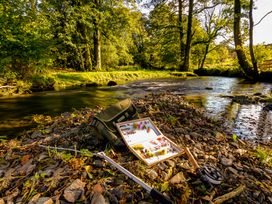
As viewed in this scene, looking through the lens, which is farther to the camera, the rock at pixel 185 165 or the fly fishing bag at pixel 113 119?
the fly fishing bag at pixel 113 119

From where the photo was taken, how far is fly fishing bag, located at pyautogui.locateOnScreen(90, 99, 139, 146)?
11.4 ft

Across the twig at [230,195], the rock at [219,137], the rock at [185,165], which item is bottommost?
the rock at [219,137]

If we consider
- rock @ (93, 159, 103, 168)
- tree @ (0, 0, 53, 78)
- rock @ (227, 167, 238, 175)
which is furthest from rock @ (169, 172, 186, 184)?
tree @ (0, 0, 53, 78)

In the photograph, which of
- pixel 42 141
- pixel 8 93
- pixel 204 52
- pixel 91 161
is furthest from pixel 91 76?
pixel 204 52

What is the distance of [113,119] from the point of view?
3875 mm

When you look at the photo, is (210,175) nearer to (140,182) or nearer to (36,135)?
(140,182)

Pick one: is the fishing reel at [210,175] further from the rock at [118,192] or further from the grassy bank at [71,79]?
the grassy bank at [71,79]

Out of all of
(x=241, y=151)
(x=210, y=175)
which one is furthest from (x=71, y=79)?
(x=210, y=175)

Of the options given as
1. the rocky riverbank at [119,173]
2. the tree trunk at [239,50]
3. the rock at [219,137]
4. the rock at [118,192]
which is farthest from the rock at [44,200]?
the tree trunk at [239,50]

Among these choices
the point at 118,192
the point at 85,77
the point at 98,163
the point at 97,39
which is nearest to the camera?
the point at 118,192

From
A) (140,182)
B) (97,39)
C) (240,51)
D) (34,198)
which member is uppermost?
(97,39)

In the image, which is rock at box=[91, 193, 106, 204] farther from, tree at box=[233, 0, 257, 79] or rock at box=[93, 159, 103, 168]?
tree at box=[233, 0, 257, 79]

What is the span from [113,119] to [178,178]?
1.64 metres

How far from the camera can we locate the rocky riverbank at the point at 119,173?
2.51 metres
